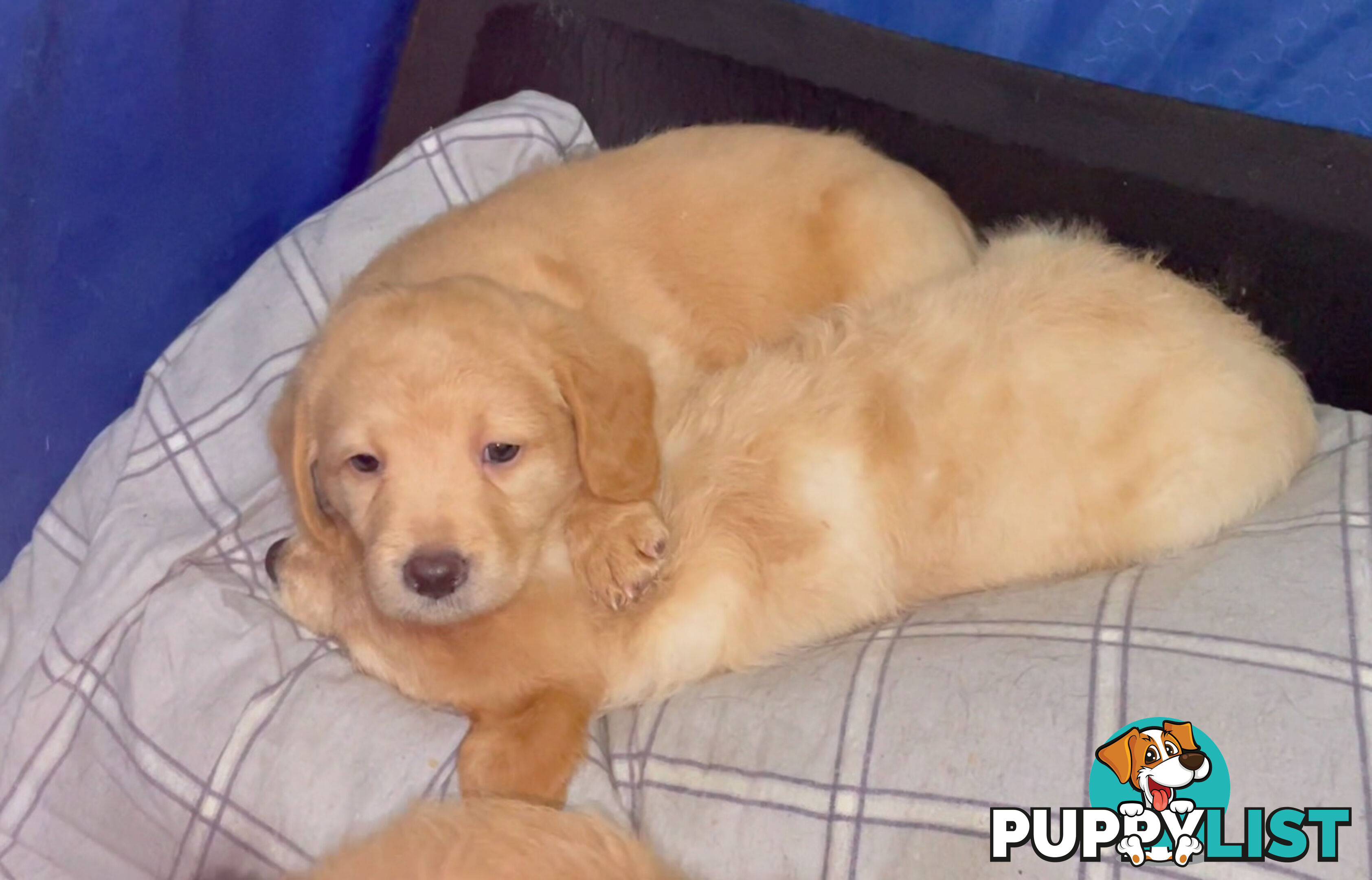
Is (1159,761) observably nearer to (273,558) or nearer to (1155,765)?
(1155,765)

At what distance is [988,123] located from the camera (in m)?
2.17

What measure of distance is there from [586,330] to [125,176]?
98 cm

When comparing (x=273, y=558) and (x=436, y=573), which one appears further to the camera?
(x=273, y=558)

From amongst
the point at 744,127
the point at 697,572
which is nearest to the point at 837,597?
the point at 697,572

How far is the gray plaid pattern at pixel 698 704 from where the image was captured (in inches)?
52.2

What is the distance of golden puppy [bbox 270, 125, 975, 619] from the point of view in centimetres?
156

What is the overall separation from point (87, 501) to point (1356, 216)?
2361 mm

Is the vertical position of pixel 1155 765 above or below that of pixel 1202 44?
below

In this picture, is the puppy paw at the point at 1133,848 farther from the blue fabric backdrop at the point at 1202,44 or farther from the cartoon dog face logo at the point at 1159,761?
the blue fabric backdrop at the point at 1202,44

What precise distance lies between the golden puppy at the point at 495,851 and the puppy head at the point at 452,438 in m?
0.37

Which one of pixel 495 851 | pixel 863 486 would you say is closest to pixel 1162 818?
pixel 863 486

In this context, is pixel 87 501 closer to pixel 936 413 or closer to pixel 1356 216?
pixel 936 413

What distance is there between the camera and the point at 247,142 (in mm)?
2301

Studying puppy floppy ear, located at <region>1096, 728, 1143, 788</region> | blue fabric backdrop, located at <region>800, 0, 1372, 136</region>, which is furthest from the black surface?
puppy floppy ear, located at <region>1096, 728, 1143, 788</region>
